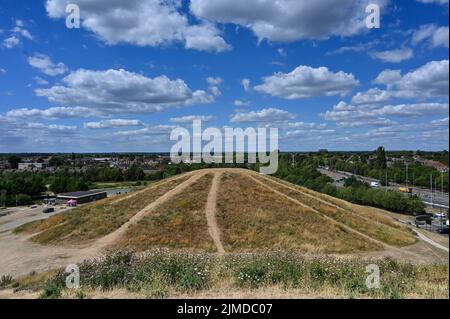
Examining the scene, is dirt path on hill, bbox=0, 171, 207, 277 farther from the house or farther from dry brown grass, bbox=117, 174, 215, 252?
the house

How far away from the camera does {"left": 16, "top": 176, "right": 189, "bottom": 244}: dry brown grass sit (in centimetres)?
3084

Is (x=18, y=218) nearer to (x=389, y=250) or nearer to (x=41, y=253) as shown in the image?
(x=41, y=253)

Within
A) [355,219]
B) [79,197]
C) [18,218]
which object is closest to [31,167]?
[79,197]

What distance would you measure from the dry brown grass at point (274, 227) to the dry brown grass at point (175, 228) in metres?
1.83

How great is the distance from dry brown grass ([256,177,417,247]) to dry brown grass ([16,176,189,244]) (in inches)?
536

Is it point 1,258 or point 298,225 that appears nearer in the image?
point 1,258

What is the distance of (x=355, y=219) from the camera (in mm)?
35031

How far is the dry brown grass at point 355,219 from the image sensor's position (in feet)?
106

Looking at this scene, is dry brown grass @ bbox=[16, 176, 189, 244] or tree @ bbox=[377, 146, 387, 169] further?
tree @ bbox=[377, 146, 387, 169]

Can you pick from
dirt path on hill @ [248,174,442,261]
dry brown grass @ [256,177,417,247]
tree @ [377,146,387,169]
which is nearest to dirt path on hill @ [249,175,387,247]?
dirt path on hill @ [248,174,442,261]
